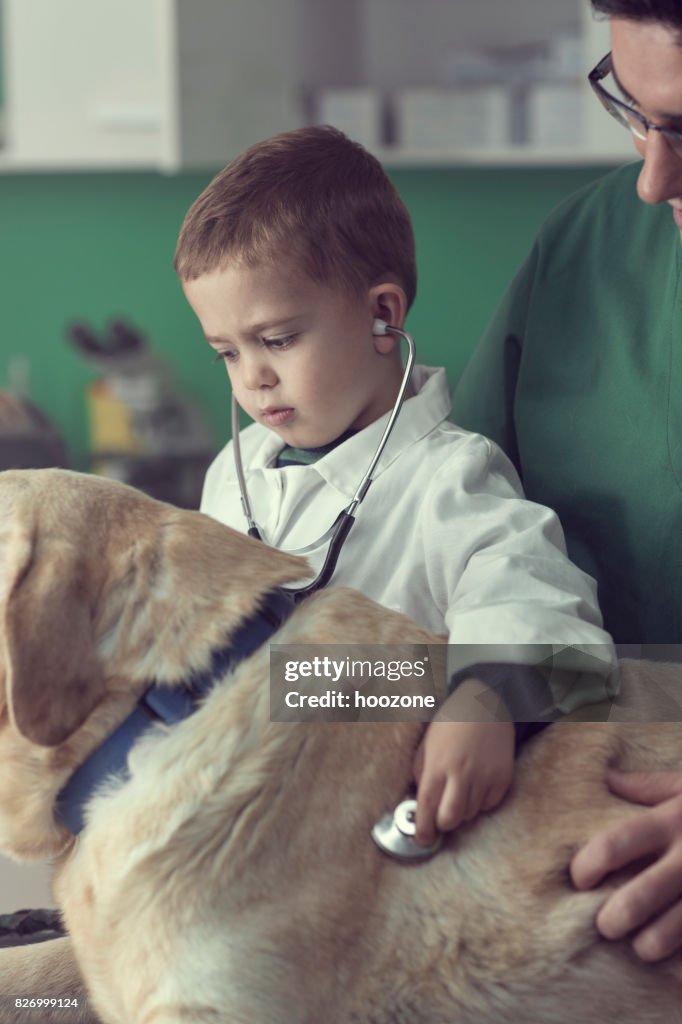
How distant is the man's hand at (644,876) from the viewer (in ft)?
1.93

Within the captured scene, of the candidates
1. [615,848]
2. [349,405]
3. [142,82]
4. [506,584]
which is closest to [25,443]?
[142,82]

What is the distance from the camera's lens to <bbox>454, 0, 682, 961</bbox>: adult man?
85 centimetres

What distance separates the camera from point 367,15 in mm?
2352

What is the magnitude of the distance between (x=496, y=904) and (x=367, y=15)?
2.10m

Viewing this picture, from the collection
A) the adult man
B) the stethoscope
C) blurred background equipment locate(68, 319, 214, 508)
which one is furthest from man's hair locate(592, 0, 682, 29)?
blurred background equipment locate(68, 319, 214, 508)

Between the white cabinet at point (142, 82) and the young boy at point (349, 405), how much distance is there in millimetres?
1149

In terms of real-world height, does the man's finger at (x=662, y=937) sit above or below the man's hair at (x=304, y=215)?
below

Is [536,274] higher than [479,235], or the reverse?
[536,274]

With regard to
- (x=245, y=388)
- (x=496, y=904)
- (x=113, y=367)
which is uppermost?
(x=245, y=388)

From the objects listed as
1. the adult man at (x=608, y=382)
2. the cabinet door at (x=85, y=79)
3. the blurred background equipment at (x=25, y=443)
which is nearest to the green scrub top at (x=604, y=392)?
the adult man at (x=608, y=382)

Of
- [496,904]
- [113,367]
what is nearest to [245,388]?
[496,904]

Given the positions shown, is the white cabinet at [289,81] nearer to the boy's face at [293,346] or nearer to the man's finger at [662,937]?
the boy's face at [293,346]

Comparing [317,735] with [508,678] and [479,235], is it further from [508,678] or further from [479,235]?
[479,235]

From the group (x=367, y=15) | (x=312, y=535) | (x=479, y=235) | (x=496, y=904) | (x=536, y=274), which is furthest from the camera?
(x=479, y=235)
